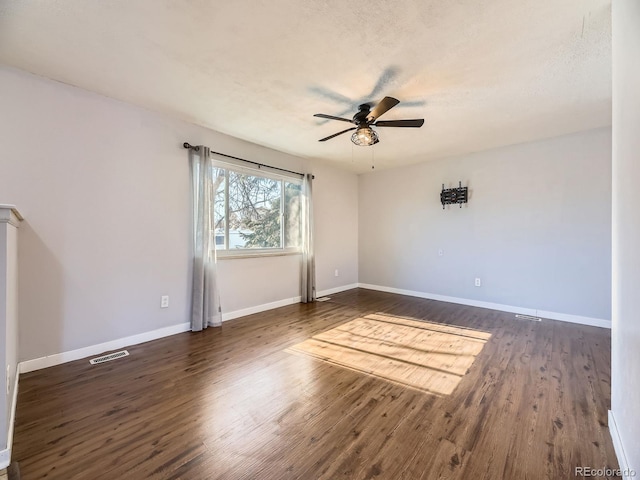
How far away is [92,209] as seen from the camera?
2666 millimetres

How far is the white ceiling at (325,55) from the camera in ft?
5.50

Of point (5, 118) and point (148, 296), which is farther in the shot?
point (148, 296)

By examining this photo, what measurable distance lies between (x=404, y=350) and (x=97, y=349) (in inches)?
120

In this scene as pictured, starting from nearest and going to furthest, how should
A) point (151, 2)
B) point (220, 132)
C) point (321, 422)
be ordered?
point (151, 2) → point (321, 422) → point (220, 132)

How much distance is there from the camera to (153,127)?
10.1 ft

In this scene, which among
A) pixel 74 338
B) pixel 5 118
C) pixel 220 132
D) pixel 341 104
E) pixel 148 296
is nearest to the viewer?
pixel 5 118

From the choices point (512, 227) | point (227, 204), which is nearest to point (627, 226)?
point (512, 227)

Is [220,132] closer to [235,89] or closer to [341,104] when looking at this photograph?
[235,89]

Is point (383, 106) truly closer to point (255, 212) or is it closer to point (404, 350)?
point (404, 350)

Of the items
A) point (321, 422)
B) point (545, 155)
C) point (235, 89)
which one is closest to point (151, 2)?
point (235, 89)

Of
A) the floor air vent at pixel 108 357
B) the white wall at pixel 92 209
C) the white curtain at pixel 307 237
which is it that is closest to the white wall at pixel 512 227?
the white curtain at pixel 307 237

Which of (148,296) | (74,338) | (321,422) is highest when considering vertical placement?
(148,296)

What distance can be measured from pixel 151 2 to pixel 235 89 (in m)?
0.98

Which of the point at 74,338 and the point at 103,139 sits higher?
the point at 103,139
